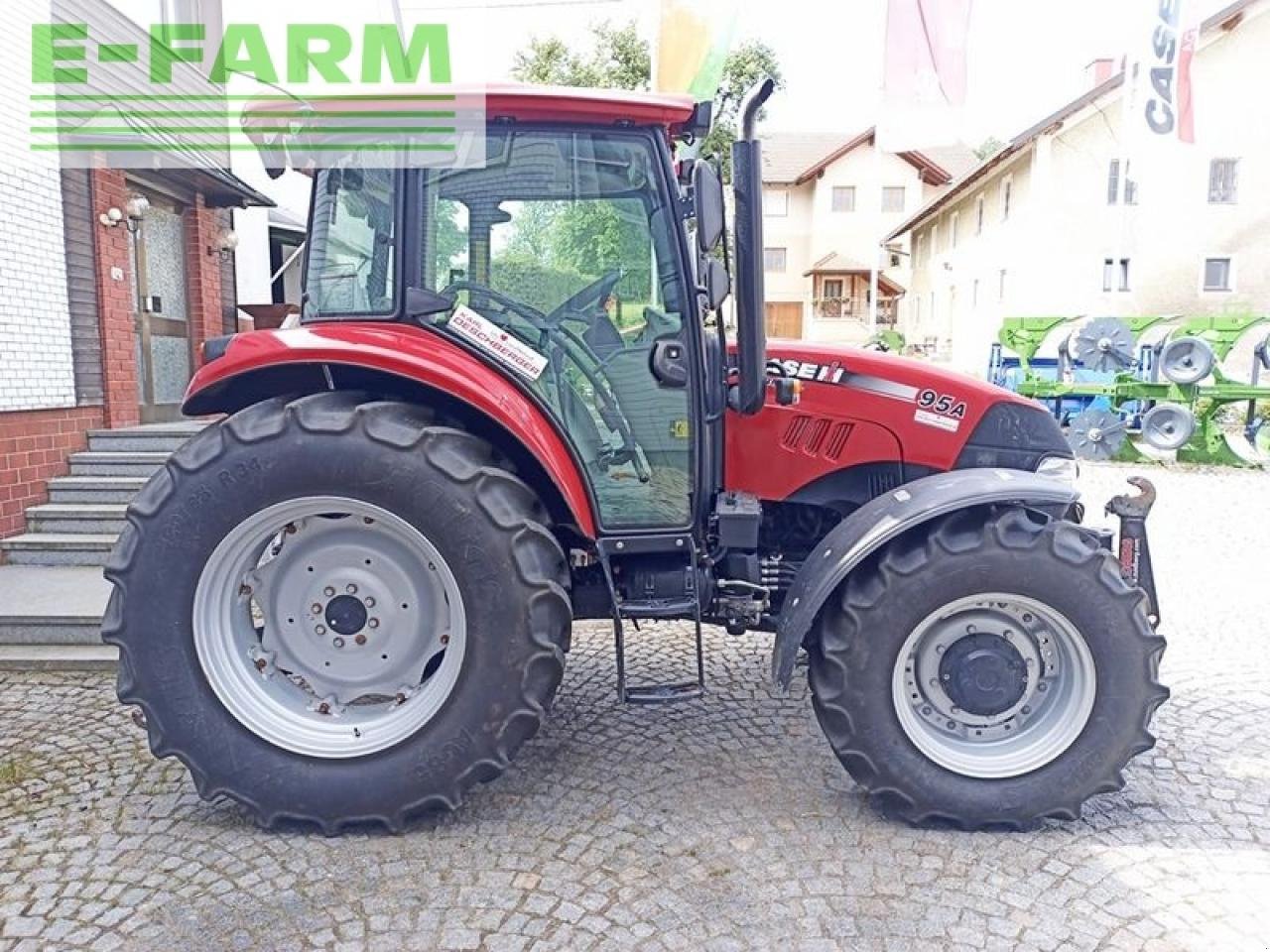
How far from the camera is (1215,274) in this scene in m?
22.3

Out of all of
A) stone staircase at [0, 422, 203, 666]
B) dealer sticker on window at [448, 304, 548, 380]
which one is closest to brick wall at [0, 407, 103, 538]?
stone staircase at [0, 422, 203, 666]

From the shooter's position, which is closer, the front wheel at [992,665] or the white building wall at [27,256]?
the front wheel at [992,665]

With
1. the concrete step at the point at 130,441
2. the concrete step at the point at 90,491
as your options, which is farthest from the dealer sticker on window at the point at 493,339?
the concrete step at the point at 130,441

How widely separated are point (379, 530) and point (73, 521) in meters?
3.91

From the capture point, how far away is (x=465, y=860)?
2.70m

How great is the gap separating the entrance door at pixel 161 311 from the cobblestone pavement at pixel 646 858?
470 cm

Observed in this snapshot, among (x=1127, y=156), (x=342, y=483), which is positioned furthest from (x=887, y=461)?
(x=1127, y=156)

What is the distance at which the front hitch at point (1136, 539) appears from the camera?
324cm

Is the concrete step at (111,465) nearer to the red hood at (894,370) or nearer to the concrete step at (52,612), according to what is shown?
the concrete step at (52,612)

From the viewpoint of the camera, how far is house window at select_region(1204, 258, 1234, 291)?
2219 centimetres

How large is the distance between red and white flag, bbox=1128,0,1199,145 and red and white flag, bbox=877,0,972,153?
→ 140 inches

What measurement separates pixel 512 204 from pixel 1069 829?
2.62m

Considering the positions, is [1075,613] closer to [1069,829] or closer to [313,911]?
[1069,829]

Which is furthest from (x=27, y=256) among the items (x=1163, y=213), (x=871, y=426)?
(x=1163, y=213)
